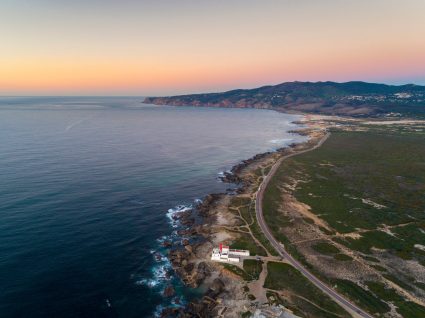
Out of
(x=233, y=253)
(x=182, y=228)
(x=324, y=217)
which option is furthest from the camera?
(x=324, y=217)

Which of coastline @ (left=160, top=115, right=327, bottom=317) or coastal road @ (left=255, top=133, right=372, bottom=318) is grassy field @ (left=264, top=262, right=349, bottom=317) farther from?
coastline @ (left=160, top=115, right=327, bottom=317)

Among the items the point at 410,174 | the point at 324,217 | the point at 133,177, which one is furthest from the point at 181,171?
the point at 410,174

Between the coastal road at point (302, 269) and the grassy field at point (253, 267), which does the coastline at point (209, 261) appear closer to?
the grassy field at point (253, 267)

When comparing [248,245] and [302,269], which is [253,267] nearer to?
[248,245]

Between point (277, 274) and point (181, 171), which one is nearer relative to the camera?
point (277, 274)

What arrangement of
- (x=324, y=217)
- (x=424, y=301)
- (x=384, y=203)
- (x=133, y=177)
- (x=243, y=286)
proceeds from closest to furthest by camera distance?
(x=424, y=301)
(x=243, y=286)
(x=324, y=217)
(x=384, y=203)
(x=133, y=177)

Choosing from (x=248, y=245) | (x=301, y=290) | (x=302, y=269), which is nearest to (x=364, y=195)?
(x=302, y=269)

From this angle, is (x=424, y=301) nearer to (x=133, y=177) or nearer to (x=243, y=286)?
(x=243, y=286)

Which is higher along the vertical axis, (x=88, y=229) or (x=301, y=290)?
(x=88, y=229)
